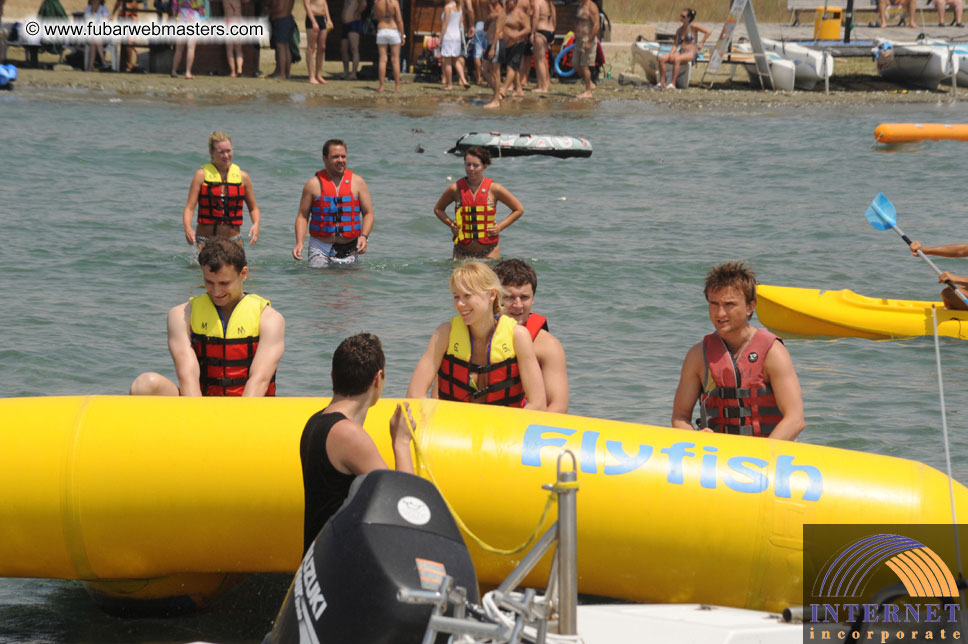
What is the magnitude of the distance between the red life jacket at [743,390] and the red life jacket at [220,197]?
17.1 feet

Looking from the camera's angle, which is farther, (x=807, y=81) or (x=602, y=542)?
(x=807, y=81)

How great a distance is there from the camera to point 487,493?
394cm

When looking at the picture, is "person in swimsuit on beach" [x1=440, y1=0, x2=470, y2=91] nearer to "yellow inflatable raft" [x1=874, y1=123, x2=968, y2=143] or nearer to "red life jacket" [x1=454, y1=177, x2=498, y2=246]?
"yellow inflatable raft" [x1=874, y1=123, x2=968, y2=143]

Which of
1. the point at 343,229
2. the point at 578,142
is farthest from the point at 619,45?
the point at 343,229

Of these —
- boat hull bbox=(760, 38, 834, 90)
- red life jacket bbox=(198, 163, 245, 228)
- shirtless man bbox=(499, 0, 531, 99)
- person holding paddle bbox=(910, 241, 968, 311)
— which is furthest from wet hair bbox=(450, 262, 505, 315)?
boat hull bbox=(760, 38, 834, 90)

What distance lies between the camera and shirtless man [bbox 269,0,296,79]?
1922cm

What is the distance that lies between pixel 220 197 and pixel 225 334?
4.20m

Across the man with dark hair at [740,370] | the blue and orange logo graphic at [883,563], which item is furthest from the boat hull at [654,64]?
the blue and orange logo graphic at [883,563]

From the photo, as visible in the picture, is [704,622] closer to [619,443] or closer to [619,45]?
[619,443]

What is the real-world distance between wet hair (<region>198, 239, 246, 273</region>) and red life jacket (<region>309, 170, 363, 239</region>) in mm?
4186

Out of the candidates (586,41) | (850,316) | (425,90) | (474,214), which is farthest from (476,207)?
(586,41)

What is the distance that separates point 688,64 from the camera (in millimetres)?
21172

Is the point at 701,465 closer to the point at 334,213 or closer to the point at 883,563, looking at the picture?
the point at 883,563

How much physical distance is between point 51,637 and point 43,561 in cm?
35
